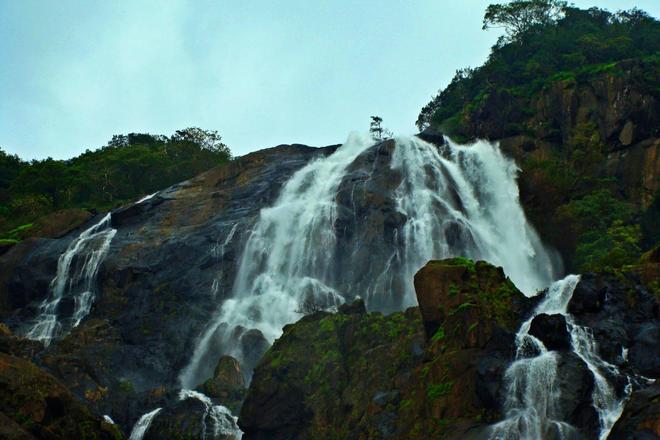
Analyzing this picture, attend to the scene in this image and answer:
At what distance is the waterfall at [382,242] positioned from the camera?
35.6 meters

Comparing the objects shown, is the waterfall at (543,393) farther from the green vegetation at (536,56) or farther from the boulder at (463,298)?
the green vegetation at (536,56)

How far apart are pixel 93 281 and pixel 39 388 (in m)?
23.8

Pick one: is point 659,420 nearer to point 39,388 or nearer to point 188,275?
point 39,388

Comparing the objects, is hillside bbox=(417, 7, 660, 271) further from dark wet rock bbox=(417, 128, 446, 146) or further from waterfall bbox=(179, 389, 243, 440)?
waterfall bbox=(179, 389, 243, 440)

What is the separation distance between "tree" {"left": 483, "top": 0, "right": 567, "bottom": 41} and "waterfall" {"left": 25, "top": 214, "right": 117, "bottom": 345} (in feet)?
155

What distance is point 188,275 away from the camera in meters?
39.4

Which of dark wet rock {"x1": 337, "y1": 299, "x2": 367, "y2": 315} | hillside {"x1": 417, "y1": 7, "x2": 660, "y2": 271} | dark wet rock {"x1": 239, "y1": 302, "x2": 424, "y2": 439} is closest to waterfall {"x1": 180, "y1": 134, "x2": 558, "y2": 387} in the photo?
hillside {"x1": 417, "y1": 7, "x2": 660, "y2": 271}

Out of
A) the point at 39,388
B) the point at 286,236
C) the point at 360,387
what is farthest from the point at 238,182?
the point at 39,388

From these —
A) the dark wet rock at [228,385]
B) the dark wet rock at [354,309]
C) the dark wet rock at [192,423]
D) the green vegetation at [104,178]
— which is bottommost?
the dark wet rock at [192,423]

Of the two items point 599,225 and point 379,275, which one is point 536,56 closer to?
point 599,225

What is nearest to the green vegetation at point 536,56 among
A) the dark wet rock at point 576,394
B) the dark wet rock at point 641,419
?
the dark wet rock at point 576,394

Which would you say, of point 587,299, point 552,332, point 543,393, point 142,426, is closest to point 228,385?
point 142,426

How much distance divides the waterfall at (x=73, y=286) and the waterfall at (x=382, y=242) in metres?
8.78

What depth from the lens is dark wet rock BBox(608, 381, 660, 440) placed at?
13.5 meters
